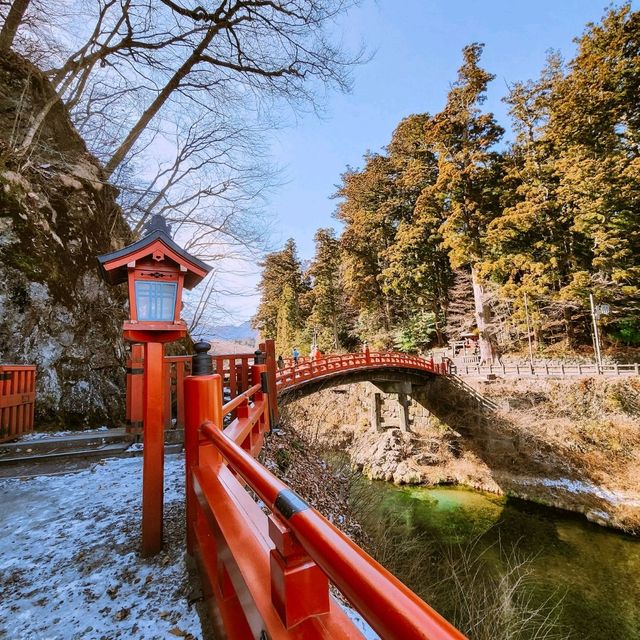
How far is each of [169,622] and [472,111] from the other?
76.0 feet

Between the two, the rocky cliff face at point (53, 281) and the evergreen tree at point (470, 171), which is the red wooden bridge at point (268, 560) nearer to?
the rocky cliff face at point (53, 281)

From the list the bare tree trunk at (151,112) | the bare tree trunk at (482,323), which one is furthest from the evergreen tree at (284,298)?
the bare tree trunk at (151,112)

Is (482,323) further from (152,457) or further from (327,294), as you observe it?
(152,457)

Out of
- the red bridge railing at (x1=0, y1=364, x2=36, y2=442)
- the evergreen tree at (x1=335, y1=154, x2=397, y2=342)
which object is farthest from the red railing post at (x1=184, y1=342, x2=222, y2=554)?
the evergreen tree at (x1=335, y1=154, x2=397, y2=342)

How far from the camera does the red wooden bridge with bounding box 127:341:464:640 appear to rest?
0.57 meters

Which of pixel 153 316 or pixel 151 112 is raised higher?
pixel 151 112

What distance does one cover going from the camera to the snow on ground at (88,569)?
6.21 ft

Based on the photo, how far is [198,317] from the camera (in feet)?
37.0

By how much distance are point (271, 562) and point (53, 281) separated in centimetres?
821

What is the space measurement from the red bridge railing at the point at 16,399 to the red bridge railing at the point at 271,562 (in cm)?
488

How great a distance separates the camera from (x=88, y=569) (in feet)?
7.86

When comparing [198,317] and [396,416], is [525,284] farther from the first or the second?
[198,317]

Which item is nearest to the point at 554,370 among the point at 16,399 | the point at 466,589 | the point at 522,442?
the point at 522,442

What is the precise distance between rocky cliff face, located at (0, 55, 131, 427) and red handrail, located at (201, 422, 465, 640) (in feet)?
24.5
